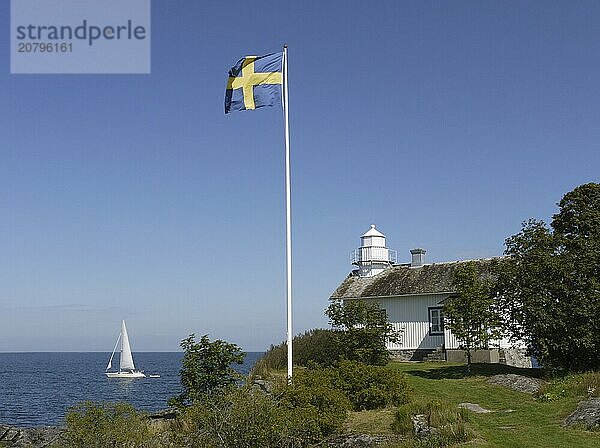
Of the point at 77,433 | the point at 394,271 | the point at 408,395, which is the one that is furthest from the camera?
the point at 394,271

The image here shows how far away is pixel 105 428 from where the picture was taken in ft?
52.5

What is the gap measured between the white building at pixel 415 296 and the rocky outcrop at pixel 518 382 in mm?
9815

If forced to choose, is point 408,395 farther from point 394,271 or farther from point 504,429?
point 394,271

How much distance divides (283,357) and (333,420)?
12.1m

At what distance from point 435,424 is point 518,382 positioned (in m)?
8.77

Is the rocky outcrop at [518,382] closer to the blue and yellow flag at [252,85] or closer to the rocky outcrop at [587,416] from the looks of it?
the rocky outcrop at [587,416]

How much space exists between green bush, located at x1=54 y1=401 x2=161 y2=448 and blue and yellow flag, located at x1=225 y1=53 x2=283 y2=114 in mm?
8952

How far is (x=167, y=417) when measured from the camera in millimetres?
23047

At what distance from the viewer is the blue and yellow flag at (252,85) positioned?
21406 mm

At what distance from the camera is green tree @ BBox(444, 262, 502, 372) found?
2788cm

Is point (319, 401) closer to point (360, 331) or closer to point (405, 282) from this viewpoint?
point (360, 331)

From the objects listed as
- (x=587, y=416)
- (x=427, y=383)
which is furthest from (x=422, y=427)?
(x=427, y=383)

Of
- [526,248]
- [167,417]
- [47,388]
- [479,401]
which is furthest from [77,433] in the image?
[47,388]

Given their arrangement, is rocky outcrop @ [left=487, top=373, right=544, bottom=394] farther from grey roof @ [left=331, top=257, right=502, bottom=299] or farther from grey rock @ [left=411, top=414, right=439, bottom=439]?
grey roof @ [left=331, top=257, right=502, bottom=299]
